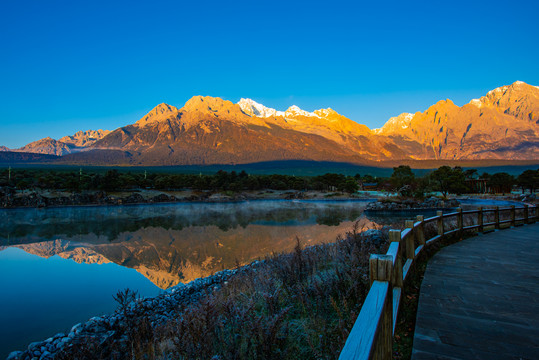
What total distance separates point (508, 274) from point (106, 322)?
25.5 feet

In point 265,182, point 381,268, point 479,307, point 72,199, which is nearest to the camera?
point 381,268

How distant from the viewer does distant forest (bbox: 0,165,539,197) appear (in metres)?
44.2

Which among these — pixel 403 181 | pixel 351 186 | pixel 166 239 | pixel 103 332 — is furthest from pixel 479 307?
pixel 351 186

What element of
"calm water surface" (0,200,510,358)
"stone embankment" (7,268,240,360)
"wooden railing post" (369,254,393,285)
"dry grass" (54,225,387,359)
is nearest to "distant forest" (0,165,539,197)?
"calm water surface" (0,200,510,358)

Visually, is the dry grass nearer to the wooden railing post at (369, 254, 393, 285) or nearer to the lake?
the wooden railing post at (369, 254, 393, 285)

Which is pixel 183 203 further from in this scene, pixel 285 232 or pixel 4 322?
pixel 4 322

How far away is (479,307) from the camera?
411 centimetres

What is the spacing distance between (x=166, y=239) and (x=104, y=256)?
4.33 meters

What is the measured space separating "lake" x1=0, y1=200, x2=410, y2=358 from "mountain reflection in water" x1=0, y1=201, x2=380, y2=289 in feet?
0.16

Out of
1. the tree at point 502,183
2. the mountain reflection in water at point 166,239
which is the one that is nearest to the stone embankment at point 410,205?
the mountain reflection in water at point 166,239

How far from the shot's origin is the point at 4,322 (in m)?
7.79

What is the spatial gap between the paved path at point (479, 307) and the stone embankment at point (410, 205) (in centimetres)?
2643

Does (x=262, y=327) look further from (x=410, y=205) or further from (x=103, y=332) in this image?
(x=410, y=205)

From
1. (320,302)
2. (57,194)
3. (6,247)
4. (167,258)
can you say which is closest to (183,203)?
(57,194)
